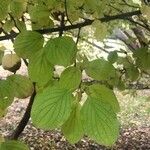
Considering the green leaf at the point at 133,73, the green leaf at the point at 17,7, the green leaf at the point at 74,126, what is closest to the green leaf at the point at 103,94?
the green leaf at the point at 74,126

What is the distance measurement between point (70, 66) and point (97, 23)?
2.20ft

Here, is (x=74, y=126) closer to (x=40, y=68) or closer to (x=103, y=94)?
(x=103, y=94)

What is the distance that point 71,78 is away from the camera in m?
1.04

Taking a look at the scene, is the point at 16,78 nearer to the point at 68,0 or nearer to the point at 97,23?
the point at 68,0

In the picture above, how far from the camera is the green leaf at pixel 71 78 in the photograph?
101 cm

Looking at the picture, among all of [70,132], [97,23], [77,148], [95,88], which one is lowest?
[77,148]

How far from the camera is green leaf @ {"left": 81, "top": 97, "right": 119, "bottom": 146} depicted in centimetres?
79

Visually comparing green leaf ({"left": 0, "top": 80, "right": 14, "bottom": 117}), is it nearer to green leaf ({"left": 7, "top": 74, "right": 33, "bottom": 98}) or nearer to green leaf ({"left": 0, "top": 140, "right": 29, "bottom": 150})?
green leaf ({"left": 7, "top": 74, "right": 33, "bottom": 98})

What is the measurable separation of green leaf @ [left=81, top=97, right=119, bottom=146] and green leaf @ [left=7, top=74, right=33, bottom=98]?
0.38 m

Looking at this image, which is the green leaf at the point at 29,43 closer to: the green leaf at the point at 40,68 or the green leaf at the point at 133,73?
the green leaf at the point at 40,68

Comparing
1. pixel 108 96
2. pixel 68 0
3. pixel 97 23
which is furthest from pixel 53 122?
pixel 97 23

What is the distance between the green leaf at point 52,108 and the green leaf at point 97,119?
37 millimetres

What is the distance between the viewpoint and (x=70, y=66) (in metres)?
1.10

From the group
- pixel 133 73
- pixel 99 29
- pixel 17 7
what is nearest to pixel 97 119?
pixel 17 7
